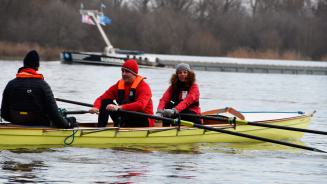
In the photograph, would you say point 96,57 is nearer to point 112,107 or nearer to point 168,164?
point 112,107

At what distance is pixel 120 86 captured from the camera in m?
16.3

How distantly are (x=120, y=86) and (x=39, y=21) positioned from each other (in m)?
61.3

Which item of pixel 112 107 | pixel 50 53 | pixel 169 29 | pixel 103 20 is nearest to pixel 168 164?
pixel 112 107

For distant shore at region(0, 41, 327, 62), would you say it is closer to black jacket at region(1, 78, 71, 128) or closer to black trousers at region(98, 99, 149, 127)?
black trousers at region(98, 99, 149, 127)

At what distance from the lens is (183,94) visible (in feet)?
56.9

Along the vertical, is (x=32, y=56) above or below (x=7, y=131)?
above

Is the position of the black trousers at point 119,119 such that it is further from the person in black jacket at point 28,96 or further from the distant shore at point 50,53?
the distant shore at point 50,53

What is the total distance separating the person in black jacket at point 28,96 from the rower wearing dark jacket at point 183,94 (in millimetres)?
3061

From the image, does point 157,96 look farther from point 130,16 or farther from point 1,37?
point 130,16

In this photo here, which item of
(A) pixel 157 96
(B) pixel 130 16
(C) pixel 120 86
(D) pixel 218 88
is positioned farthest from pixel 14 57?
(C) pixel 120 86

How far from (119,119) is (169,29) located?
213 ft

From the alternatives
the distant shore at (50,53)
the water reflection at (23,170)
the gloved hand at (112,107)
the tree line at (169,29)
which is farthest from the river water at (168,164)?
the tree line at (169,29)

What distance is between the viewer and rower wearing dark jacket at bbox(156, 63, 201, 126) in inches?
672

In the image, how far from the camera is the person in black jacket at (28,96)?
47.3ft
